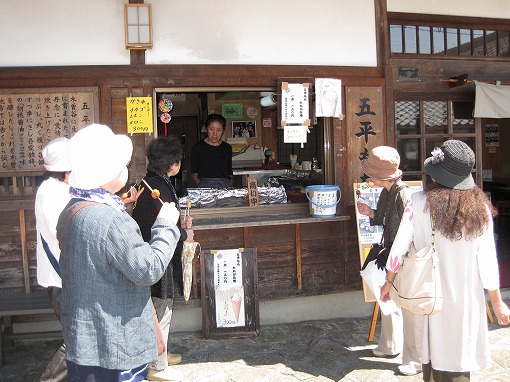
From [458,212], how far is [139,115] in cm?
344

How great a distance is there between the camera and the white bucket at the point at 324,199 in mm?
5578

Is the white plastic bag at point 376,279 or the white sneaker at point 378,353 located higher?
the white plastic bag at point 376,279

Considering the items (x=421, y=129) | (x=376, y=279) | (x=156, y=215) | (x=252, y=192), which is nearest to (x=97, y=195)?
(x=156, y=215)

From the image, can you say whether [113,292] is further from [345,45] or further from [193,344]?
[345,45]

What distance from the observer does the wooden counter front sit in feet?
18.5

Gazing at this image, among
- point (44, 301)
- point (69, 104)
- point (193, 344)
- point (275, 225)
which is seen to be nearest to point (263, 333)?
point (193, 344)

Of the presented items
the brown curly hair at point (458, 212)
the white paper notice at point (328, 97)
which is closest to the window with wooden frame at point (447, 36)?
the white paper notice at point (328, 97)

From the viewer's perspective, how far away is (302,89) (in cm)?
559

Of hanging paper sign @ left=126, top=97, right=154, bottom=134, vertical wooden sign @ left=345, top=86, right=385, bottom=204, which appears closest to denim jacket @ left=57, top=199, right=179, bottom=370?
hanging paper sign @ left=126, top=97, right=154, bottom=134

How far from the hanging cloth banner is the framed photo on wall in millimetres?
6477

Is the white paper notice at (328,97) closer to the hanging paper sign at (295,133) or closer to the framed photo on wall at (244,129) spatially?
the hanging paper sign at (295,133)

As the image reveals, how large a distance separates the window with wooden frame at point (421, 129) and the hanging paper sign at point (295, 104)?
1242 mm

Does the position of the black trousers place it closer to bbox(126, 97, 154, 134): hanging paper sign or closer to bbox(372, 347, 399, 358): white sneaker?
bbox(126, 97, 154, 134): hanging paper sign

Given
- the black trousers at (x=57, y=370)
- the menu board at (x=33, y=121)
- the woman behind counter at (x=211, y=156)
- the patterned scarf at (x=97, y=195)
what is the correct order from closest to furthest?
1. the patterned scarf at (x=97, y=195)
2. the black trousers at (x=57, y=370)
3. the menu board at (x=33, y=121)
4. the woman behind counter at (x=211, y=156)
